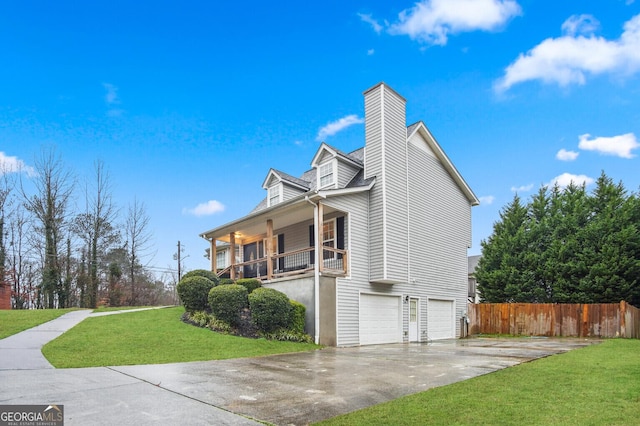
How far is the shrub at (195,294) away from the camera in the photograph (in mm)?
15445

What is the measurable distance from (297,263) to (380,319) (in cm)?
467

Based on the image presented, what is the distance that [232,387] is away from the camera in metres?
6.92

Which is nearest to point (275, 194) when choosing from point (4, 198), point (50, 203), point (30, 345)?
point (30, 345)

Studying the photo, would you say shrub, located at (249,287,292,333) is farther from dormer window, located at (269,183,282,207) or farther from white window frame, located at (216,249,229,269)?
white window frame, located at (216,249,229,269)

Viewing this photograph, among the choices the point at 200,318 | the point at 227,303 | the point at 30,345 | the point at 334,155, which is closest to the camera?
the point at 30,345

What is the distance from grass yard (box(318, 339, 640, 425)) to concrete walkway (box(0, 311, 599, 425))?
21.2 inches

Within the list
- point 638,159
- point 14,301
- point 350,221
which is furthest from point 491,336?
point 14,301

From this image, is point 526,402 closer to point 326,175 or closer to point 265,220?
point 326,175

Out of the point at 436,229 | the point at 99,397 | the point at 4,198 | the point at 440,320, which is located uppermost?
the point at 4,198

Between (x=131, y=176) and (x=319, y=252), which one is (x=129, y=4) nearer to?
(x=319, y=252)

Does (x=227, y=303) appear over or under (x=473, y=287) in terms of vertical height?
over

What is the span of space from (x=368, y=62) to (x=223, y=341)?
43.3 feet

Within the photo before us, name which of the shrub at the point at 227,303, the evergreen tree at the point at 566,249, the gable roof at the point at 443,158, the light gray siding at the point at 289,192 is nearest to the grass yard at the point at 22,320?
the shrub at the point at 227,303

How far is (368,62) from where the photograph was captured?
748 inches
